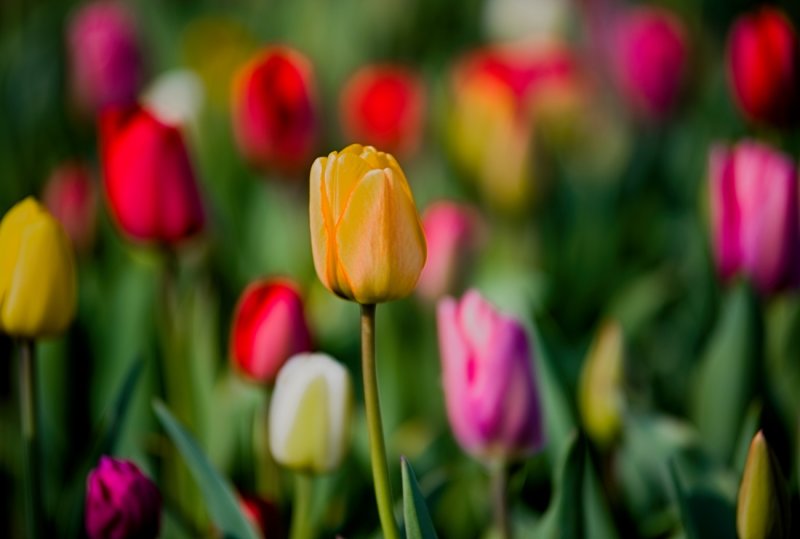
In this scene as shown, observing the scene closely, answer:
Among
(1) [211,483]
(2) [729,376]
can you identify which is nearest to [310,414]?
(1) [211,483]

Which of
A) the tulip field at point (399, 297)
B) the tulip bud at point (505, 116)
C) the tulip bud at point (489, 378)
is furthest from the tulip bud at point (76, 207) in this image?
the tulip bud at point (489, 378)

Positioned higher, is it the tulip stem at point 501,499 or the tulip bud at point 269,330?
the tulip bud at point 269,330

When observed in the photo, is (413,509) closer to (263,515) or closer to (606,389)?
(263,515)

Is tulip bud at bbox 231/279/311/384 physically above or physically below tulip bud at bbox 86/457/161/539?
above

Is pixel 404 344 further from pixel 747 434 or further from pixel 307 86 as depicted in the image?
pixel 747 434

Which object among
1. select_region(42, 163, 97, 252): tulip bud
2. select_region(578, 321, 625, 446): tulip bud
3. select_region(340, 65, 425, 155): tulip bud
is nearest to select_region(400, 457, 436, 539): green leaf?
select_region(578, 321, 625, 446): tulip bud

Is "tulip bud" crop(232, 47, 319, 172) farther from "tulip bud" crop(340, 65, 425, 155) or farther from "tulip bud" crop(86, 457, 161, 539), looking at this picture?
"tulip bud" crop(86, 457, 161, 539)

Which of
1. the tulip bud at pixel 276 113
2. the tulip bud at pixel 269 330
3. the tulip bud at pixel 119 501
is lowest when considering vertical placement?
the tulip bud at pixel 119 501

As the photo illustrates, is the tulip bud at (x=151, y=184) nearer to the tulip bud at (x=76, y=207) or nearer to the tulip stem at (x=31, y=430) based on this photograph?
the tulip stem at (x=31, y=430)
